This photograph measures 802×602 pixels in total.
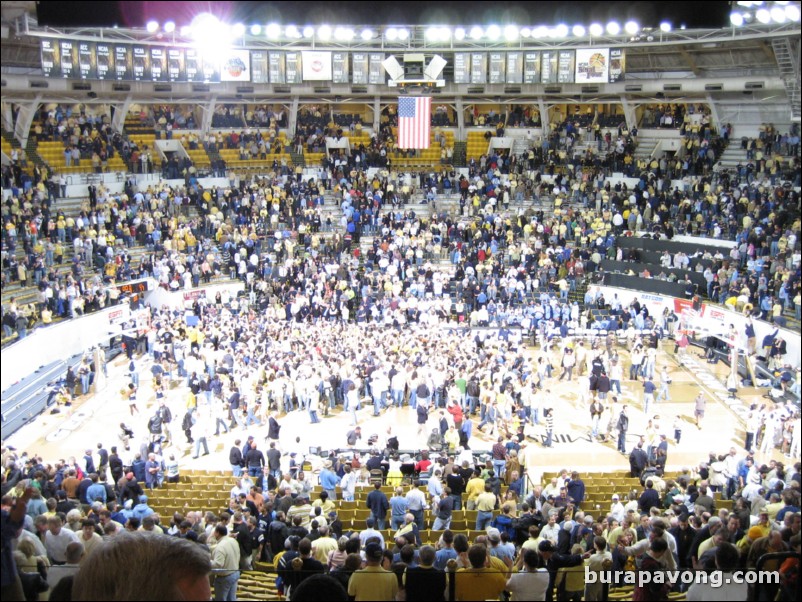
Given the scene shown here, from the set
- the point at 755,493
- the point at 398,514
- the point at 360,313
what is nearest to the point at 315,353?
the point at 360,313

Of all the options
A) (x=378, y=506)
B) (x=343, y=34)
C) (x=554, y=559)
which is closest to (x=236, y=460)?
(x=378, y=506)

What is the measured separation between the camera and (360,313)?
87.5 ft

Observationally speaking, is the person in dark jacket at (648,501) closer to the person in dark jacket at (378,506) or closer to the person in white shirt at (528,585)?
the person in dark jacket at (378,506)

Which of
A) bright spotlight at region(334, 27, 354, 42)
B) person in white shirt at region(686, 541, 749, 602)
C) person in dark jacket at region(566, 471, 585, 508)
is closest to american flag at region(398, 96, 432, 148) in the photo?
bright spotlight at region(334, 27, 354, 42)

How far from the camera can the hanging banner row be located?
3114 cm

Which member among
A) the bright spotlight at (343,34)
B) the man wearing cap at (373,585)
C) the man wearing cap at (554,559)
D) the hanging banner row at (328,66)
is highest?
the bright spotlight at (343,34)

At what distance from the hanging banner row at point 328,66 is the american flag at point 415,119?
13.2 ft

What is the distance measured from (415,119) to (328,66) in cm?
592

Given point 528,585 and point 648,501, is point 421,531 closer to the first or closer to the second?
point 648,501

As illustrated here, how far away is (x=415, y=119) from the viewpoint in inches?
1216

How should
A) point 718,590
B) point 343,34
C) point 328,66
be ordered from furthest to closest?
point 328,66 < point 343,34 < point 718,590

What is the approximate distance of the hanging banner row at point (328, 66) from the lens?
102ft

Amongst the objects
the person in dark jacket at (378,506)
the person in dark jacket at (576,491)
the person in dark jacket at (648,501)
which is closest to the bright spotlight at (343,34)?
the person in dark jacket at (576,491)

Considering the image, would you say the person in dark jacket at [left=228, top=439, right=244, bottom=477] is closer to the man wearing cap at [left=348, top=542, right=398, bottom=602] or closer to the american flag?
the man wearing cap at [left=348, top=542, right=398, bottom=602]
